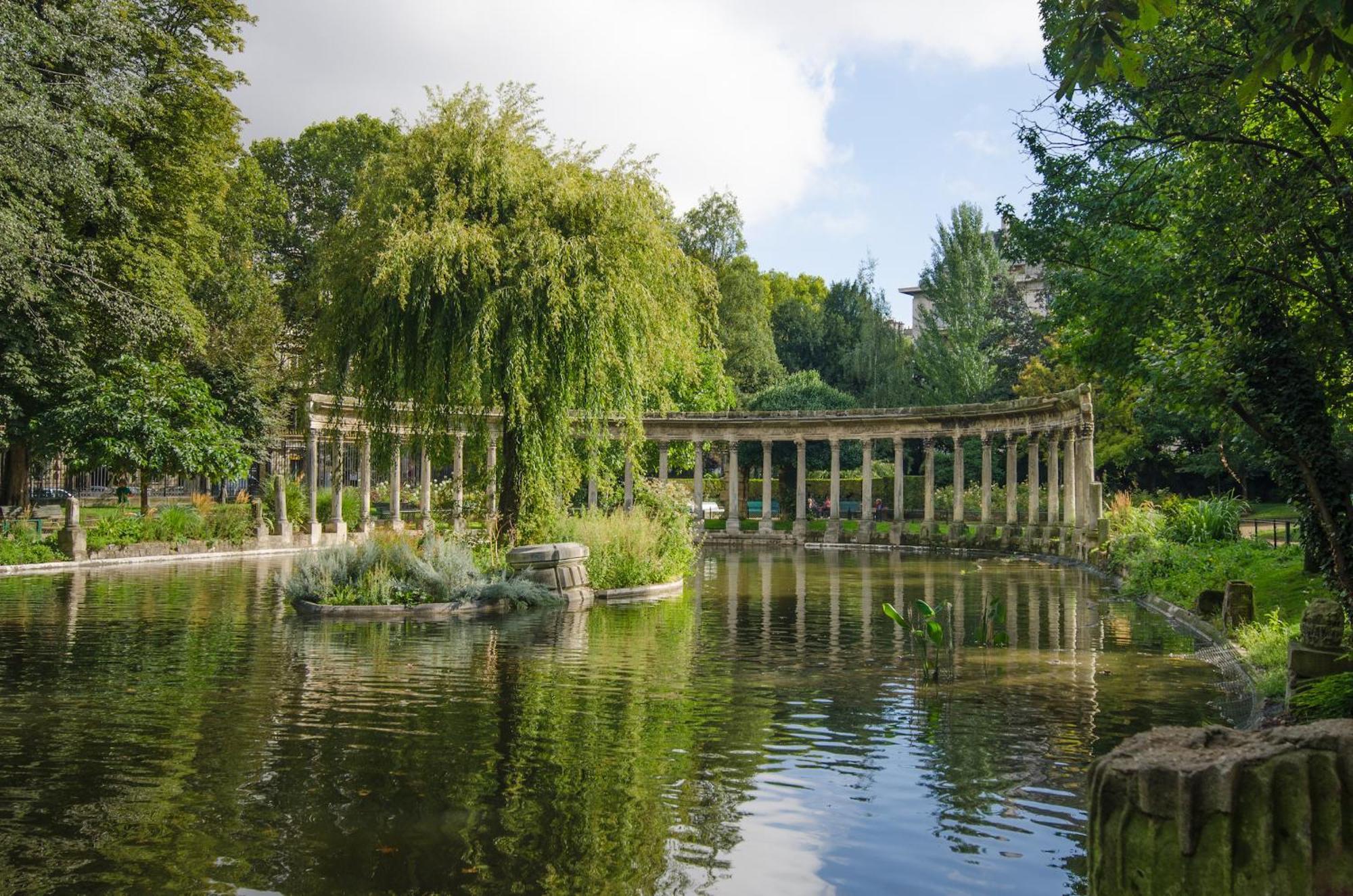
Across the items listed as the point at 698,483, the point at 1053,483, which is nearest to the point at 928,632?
the point at 1053,483

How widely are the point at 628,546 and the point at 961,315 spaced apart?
39.5 metres

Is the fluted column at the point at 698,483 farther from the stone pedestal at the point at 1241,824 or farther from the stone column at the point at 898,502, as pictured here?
the stone pedestal at the point at 1241,824

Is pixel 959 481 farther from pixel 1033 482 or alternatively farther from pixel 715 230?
pixel 715 230

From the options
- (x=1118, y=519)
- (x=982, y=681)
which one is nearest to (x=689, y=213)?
(x=1118, y=519)

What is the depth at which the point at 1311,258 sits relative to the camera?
14.1 metres

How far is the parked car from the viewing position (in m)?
43.6

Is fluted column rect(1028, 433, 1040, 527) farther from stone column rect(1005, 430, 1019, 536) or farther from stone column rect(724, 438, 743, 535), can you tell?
stone column rect(724, 438, 743, 535)

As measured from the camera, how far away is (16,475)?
34875 millimetres

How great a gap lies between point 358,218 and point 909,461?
42.6 meters

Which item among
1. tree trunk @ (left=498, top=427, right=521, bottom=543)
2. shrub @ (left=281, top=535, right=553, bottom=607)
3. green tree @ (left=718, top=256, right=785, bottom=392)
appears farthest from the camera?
green tree @ (left=718, top=256, right=785, bottom=392)

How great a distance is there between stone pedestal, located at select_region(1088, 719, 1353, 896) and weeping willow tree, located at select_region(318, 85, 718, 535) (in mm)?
17206

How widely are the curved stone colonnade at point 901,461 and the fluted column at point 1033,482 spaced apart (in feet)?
0.16

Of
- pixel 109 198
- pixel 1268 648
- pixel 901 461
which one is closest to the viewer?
pixel 1268 648

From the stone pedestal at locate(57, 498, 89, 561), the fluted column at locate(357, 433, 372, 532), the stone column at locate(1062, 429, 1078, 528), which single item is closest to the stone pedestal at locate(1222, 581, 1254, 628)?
the stone column at locate(1062, 429, 1078, 528)
